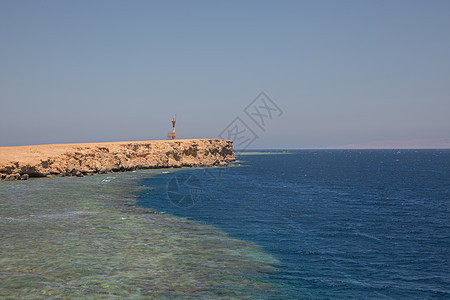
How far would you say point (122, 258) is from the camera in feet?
53.6

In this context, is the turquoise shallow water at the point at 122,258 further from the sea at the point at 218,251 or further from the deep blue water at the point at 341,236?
the deep blue water at the point at 341,236

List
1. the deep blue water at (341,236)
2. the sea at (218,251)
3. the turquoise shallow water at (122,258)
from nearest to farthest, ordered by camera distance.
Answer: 1. the turquoise shallow water at (122,258)
2. the sea at (218,251)
3. the deep blue water at (341,236)

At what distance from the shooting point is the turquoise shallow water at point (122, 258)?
12.7 metres

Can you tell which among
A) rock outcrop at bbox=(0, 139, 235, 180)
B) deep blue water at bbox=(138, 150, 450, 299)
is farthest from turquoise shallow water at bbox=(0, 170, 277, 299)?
rock outcrop at bbox=(0, 139, 235, 180)

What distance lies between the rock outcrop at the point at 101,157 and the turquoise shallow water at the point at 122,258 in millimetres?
36518

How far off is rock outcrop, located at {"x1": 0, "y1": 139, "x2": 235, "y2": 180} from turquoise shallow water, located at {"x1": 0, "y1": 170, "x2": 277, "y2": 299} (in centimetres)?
3652

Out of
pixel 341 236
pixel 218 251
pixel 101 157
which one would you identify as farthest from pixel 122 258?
pixel 101 157

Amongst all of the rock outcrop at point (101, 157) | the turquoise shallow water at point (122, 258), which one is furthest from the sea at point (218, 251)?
the rock outcrop at point (101, 157)

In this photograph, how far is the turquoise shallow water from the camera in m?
12.7

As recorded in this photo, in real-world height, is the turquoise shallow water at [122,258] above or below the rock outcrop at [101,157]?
below

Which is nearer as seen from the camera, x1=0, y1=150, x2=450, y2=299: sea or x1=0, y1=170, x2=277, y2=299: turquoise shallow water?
x1=0, y1=170, x2=277, y2=299: turquoise shallow water

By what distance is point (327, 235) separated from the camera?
22.9 m

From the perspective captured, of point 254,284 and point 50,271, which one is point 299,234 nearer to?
point 254,284

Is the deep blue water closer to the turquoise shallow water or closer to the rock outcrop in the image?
the turquoise shallow water
